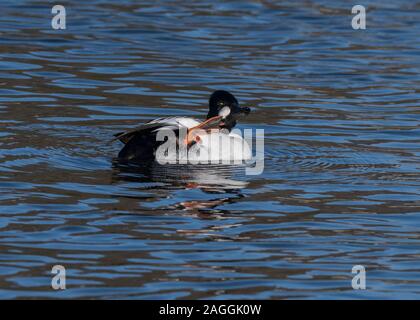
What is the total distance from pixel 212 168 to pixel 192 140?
363mm

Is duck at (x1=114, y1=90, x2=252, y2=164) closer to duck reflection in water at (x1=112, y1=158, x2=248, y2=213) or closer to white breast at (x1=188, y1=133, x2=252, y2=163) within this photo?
white breast at (x1=188, y1=133, x2=252, y2=163)

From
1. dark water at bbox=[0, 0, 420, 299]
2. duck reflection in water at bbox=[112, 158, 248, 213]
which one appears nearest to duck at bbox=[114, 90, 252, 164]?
duck reflection in water at bbox=[112, 158, 248, 213]

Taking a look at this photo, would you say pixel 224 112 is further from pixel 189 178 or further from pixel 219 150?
pixel 189 178

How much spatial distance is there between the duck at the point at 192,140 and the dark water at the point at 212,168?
27 centimetres

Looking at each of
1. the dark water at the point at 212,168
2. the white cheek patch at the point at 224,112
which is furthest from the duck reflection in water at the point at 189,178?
the white cheek patch at the point at 224,112

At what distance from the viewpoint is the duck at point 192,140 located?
11.9m

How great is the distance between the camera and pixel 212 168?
11.8m

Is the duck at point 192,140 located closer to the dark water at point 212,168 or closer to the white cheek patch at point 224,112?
the white cheek patch at point 224,112

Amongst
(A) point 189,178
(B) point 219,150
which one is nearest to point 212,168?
(B) point 219,150

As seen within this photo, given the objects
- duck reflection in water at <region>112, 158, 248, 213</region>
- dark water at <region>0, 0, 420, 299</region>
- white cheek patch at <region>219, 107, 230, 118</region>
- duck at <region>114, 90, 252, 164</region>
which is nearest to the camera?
dark water at <region>0, 0, 420, 299</region>

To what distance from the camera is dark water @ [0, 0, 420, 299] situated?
8523mm

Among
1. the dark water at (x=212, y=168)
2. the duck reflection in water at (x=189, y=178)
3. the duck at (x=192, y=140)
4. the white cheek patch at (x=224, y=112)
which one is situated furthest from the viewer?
the white cheek patch at (x=224, y=112)

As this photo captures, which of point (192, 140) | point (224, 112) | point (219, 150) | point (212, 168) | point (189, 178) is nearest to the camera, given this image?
point (189, 178)

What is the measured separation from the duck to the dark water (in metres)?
0.27
